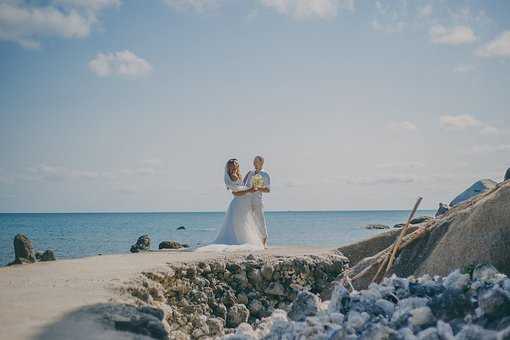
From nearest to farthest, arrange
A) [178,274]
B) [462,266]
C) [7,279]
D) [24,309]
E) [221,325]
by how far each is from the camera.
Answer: [24,309] → [462,266] → [7,279] → [221,325] → [178,274]

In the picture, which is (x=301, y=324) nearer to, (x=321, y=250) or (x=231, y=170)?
(x=321, y=250)

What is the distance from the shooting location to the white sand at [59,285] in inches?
174

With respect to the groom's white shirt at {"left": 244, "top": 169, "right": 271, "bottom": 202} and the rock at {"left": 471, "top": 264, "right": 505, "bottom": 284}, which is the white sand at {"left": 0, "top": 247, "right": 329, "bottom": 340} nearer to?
the groom's white shirt at {"left": 244, "top": 169, "right": 271, "bottom": 202}

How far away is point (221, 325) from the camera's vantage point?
23.9 feet

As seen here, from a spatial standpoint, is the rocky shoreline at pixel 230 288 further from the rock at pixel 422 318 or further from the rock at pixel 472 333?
the rock at pixel 472 333

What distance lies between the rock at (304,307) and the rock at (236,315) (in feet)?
10.8

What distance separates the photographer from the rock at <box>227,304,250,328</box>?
798 centimetres

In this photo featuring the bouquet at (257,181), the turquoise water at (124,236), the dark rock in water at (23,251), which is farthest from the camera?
the turquoise water at (124,236)

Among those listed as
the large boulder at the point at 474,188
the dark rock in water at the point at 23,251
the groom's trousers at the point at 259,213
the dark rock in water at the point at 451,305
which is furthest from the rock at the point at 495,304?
the dark rock in water at the point at 23,251

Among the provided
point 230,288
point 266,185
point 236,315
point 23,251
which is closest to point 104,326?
point 236,315

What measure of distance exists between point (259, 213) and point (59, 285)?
598 centimetres

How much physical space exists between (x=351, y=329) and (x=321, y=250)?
21.4 feet

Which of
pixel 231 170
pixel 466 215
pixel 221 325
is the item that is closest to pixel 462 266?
pixel 466 215

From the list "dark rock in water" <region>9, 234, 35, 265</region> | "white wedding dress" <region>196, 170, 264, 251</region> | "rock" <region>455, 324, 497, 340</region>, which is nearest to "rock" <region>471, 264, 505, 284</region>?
"rock" <region>455, 324, 497, 340</region>
